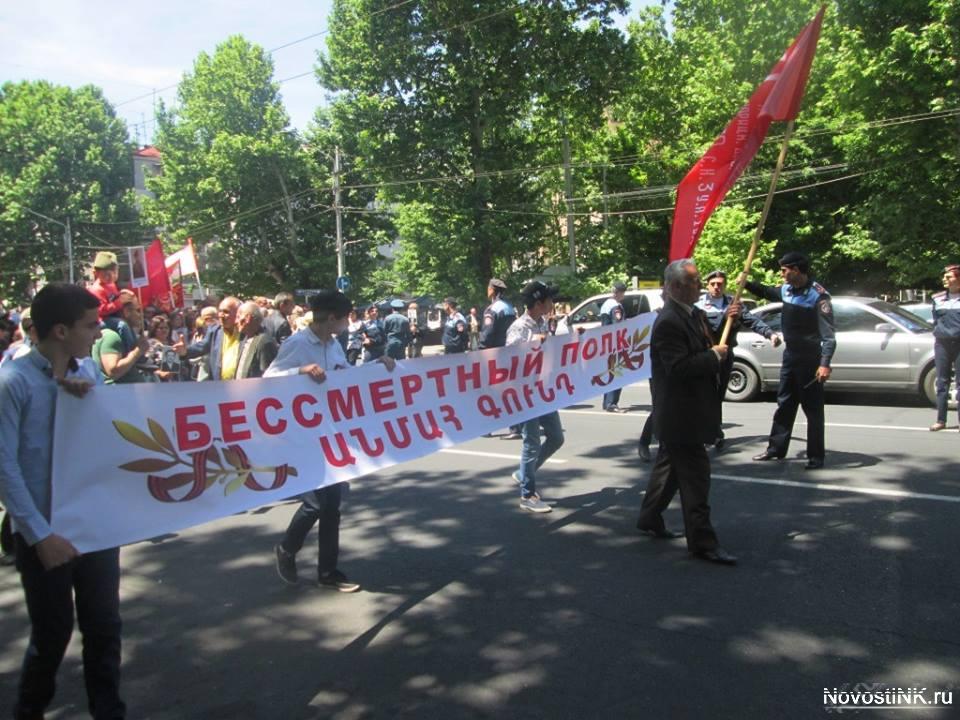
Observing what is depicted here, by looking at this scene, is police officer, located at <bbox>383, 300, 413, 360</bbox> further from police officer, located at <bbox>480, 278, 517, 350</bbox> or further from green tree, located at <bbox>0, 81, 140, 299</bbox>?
green tree, located at <bbox>0, 81, 140, 299</bbox>

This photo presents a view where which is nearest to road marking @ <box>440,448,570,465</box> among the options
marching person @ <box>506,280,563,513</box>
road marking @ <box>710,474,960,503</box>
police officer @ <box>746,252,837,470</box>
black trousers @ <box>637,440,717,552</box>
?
marching person @ <box>506,280,563,513</box>

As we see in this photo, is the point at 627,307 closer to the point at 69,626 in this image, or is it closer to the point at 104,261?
the point at 104,261

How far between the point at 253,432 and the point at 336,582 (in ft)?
3.77

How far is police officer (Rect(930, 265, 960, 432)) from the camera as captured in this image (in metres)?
9.11

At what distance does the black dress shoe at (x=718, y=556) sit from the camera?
487cm

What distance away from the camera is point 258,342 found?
663cm

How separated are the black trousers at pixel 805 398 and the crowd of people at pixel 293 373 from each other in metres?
0.01

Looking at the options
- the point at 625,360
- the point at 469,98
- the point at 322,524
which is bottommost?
the point at 322,524

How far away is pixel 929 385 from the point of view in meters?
10.8

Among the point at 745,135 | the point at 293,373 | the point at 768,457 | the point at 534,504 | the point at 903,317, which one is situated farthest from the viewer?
the point at 903,317

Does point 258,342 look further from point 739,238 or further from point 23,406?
point 739,238

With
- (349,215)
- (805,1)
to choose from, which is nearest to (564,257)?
(349,215)

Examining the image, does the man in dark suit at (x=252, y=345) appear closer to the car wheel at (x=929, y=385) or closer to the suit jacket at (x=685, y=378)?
the suit jacket at (x=685, y=378)

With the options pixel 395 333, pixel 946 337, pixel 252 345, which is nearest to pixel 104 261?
pixel 252 345
